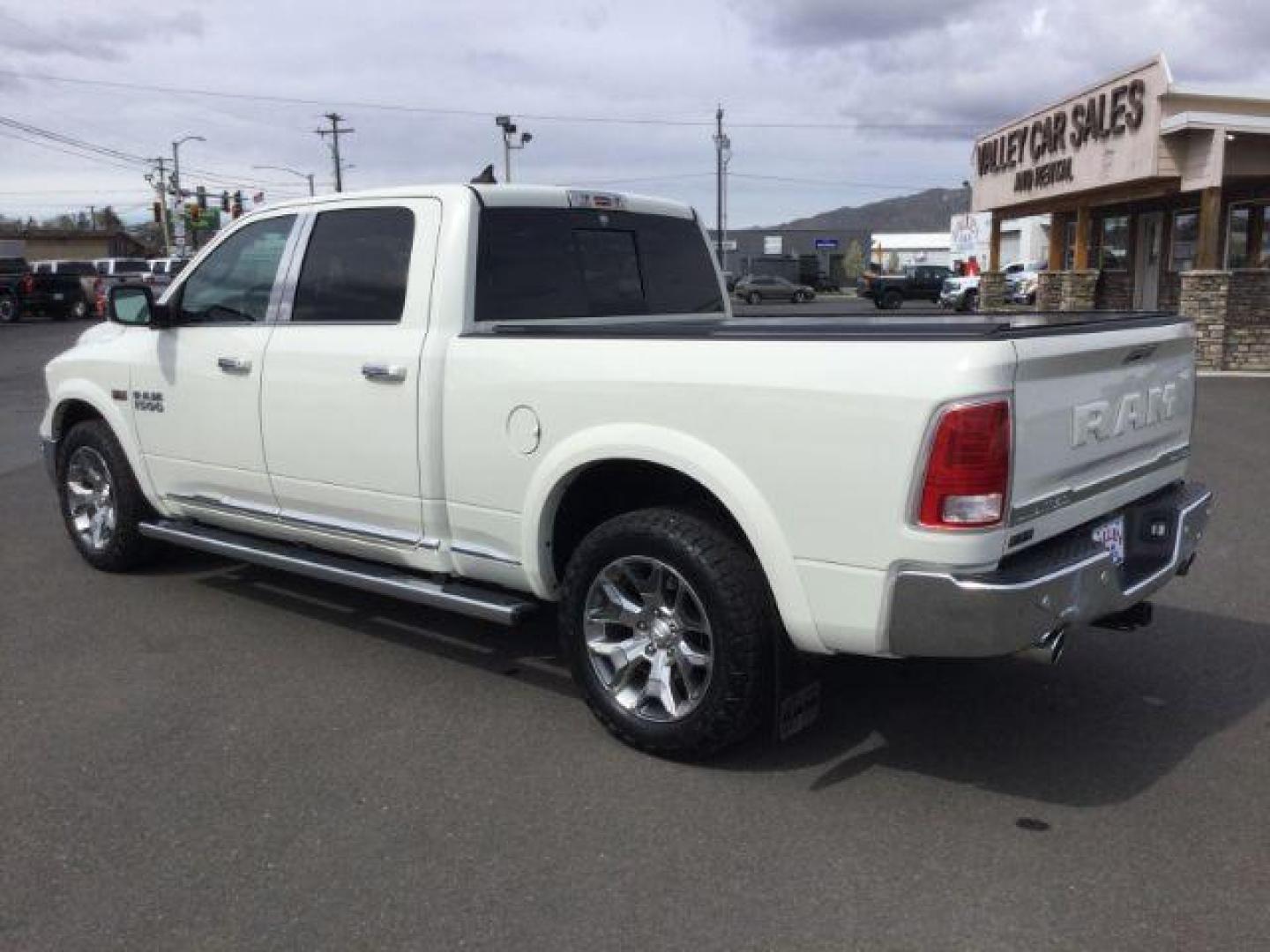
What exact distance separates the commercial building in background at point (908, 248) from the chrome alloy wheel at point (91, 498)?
282 ft

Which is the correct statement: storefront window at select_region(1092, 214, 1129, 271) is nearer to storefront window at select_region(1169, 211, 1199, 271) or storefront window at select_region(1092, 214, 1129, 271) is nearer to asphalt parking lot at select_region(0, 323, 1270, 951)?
storefront window at select_region(1169, 211, 1199, 271)

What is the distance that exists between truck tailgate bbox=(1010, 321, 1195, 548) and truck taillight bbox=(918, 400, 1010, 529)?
78 millimetres

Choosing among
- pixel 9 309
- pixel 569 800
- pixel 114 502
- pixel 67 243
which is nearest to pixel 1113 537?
pixel 569 800

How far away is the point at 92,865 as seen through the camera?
3305mm

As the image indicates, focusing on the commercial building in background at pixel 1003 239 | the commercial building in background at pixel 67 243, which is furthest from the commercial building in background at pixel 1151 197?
the commercial building in background at pixel 67 243

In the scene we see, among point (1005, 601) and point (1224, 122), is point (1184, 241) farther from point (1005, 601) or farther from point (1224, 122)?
point (1005, 601)

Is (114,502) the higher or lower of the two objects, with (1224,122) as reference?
Result: lower

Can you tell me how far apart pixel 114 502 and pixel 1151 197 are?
62.4 ft

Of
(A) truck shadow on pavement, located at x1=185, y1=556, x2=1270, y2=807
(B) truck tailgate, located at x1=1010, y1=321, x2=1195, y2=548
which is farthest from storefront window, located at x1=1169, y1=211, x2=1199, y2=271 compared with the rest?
(B) truck tailgate, located at x1=1010, y1=321, x2=1195, y2=548

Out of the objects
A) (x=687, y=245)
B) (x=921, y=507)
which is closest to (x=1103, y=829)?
(x=921, y=507)

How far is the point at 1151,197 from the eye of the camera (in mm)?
20219

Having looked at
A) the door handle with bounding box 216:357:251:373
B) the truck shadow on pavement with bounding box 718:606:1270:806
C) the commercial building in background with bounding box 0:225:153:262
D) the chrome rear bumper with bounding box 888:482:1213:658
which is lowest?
the truck shadow on pavement with bounding box 718:606:1270:806

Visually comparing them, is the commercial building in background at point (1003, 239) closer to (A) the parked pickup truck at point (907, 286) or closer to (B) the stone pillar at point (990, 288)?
(A) the parked pickup truck at point (907, 286)

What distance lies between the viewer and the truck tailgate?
10.9 ft
